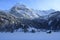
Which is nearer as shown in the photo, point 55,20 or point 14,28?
point 14,28

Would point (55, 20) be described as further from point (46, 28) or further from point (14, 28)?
point (14, 28)

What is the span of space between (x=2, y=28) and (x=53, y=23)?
46358mm

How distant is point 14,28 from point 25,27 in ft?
31.7

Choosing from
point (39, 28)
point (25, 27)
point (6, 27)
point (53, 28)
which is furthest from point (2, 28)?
point (53, 28)

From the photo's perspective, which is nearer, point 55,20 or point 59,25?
point 59,25

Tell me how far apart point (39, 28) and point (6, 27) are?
29.8m

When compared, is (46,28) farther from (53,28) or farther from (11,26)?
(11,26)

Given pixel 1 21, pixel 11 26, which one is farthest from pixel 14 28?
pixel 1 21

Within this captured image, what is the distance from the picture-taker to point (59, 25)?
18762cm

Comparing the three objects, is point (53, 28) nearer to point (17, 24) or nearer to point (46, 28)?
point (46, 28)

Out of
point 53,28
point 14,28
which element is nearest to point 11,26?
point 14,28

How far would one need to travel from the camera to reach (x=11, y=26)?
618ft

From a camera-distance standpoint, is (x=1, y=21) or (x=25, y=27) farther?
(x=1, y=21)

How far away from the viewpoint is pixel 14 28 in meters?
185
